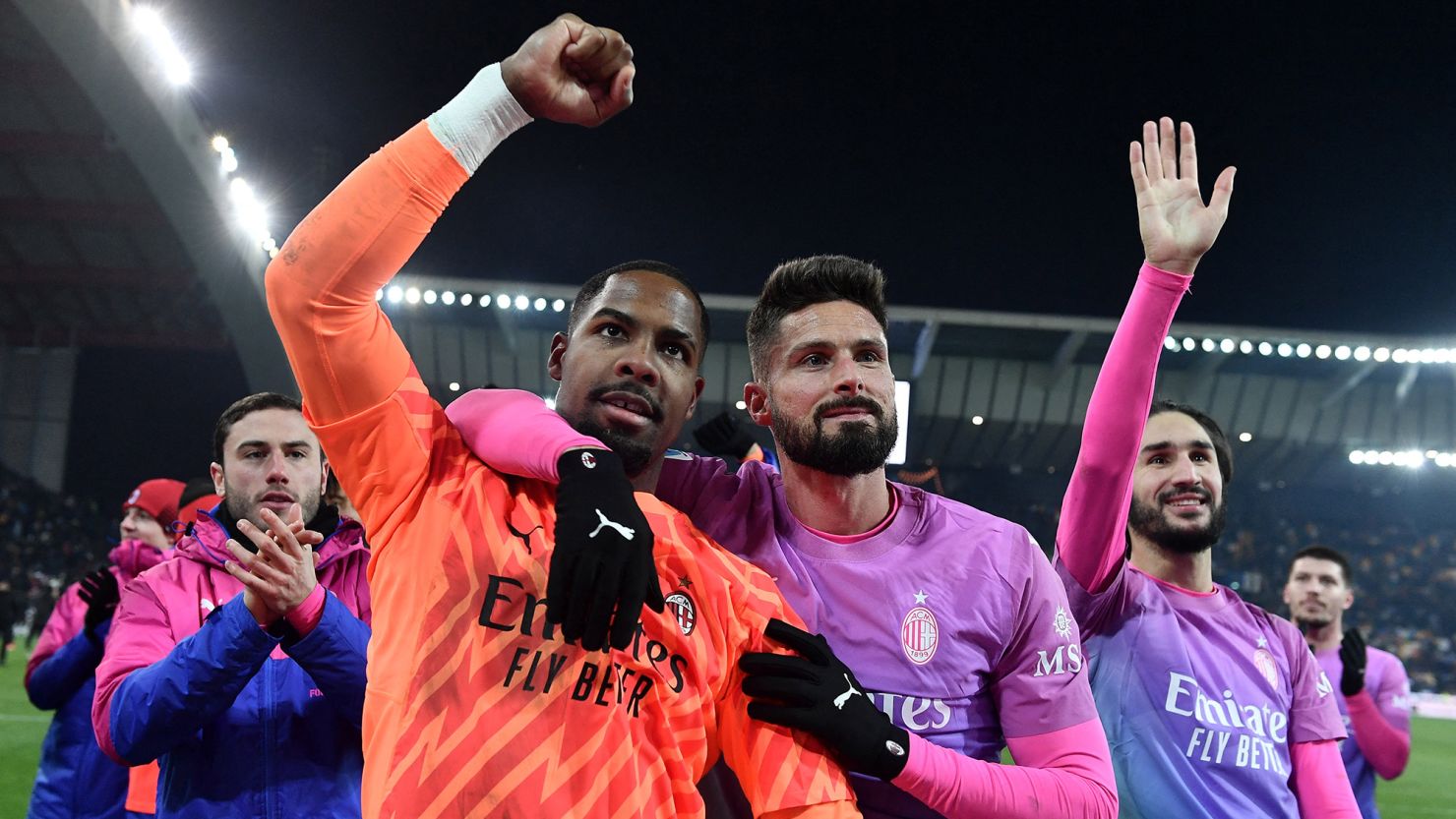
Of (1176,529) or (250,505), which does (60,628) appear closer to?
(250,505)

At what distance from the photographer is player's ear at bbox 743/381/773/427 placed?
274cm

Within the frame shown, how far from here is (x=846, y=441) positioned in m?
2.46

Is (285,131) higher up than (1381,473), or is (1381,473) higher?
(285,131)

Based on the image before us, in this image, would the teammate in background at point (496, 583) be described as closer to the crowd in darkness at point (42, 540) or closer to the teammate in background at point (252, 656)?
the teammate in background at point (252, 656)

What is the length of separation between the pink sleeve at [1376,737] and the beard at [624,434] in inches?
202

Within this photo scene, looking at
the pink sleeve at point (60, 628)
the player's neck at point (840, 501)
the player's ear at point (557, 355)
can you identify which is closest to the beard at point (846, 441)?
the player's neck at point (840, 501)

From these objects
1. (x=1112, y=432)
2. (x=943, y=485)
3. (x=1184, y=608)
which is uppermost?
(x=943, y=485)

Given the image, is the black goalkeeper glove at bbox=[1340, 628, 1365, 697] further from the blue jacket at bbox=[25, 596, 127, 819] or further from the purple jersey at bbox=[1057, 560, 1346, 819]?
the blue jacket at bbox=[25, 596, 127, 819]

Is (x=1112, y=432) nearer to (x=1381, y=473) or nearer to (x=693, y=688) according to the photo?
(x=693, y=688)

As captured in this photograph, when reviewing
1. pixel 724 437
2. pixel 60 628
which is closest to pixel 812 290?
pixel 724 437

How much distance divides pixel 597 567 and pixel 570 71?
95 centimetres

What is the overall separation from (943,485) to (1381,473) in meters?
12.8

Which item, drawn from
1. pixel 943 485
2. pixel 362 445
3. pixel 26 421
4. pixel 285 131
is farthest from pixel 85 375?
pixel 362 445

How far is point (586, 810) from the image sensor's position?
1.82m
